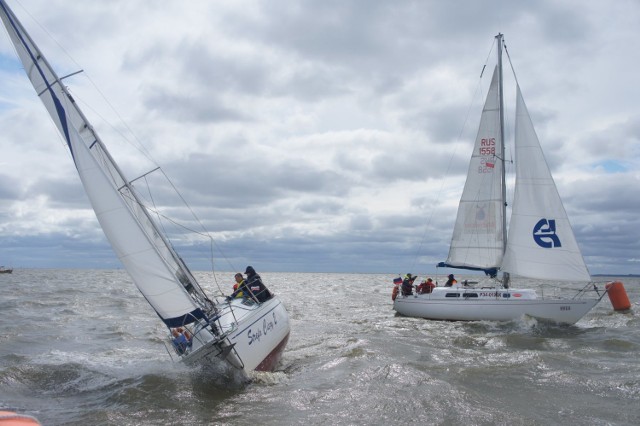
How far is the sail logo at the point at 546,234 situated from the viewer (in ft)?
64.7

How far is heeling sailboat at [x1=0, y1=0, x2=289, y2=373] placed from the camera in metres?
9.80

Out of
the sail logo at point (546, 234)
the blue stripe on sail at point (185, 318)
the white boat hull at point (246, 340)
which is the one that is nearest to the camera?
the blue stripe on sail at point (185, 318)

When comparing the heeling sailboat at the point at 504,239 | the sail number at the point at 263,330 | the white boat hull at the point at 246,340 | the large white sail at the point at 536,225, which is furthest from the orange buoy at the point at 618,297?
the sail number at the point at 263,330

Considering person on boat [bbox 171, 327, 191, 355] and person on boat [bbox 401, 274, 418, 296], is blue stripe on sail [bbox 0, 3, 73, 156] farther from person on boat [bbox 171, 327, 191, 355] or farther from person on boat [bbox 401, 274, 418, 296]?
person on boat [bbox 401, 274, 418, 296]

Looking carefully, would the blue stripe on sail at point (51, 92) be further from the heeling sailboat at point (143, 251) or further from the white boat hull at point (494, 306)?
the white boat hull at point (494, 306)

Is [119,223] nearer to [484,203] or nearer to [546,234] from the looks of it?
[546,234]

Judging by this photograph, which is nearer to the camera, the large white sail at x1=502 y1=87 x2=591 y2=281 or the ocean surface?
the ocean surface

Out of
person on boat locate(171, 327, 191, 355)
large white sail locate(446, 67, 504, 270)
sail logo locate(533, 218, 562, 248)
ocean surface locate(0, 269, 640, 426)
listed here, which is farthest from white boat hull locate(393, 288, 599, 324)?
person on boat locate(171, 327, 191, 355)

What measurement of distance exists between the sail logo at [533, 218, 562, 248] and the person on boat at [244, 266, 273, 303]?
11307mm

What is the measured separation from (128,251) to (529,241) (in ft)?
50.0

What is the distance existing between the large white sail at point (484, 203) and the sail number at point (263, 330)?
12180mm

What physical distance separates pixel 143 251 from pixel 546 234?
15219 mm

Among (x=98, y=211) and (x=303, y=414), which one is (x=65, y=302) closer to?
(x=98, y=211)

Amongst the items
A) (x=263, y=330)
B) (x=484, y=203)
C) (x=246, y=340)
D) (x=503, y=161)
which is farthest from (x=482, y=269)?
(x=246, y=340)
